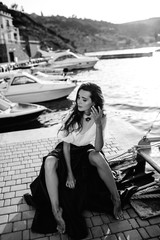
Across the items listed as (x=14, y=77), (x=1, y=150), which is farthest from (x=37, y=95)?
(x=1, y=150)

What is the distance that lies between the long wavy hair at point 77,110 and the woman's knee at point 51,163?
0.41 metres

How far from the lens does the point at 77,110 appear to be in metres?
3.23

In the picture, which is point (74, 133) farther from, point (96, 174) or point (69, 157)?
point (96, 174)

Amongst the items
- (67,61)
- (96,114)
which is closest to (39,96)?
(96,114)

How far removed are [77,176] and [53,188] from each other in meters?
0.37

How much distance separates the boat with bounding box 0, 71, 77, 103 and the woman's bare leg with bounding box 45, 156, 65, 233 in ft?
35.5

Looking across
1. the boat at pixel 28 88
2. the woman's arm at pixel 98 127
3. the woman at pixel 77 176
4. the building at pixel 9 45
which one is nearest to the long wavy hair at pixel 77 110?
the woman at pixel 77 176

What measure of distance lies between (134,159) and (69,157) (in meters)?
1.59

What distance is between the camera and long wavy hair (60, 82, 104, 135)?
3.06 meters

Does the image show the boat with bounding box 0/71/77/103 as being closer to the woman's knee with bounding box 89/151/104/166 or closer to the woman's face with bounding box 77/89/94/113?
the woman's face with bounding box 77/89/94/113

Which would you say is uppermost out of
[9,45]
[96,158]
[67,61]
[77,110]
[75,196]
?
[9,45]

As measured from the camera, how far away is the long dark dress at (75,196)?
9.46 feet

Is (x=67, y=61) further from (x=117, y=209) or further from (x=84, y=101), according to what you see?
(x=117, y=209)

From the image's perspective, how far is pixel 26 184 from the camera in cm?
408
